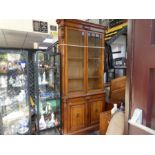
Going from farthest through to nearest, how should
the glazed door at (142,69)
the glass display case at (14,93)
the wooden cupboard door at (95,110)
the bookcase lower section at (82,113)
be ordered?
the wooden cupboard door at (95,110) → the bookcase lower section at (82,113) → the glass display case at (14,93) → the glazed door at (142,69)

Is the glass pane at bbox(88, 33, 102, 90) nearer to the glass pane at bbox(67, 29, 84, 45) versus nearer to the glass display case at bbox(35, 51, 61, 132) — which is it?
the glass pane at bbox(67, 29, 84, 45)

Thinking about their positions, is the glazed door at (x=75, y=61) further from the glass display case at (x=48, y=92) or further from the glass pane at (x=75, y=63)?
the glass display case at (x=48, y=92)

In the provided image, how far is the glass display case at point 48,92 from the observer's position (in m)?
2.34

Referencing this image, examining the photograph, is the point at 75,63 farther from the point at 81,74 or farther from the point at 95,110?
the point at 95,110

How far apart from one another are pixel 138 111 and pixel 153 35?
0.36 m

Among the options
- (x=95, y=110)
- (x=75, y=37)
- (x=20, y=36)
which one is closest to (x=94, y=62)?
(x=75, y=37)

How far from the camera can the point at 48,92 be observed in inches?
97.7

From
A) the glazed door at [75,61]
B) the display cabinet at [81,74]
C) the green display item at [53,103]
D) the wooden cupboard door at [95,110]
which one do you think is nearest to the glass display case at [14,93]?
the green display item at [53,103]

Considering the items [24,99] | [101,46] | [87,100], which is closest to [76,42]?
[101,46]

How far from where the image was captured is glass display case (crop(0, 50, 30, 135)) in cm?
207

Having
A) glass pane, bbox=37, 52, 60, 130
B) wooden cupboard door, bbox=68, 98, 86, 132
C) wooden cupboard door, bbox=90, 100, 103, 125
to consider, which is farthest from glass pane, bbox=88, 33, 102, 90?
glass pane, bbox=37, 52, 60, 130
